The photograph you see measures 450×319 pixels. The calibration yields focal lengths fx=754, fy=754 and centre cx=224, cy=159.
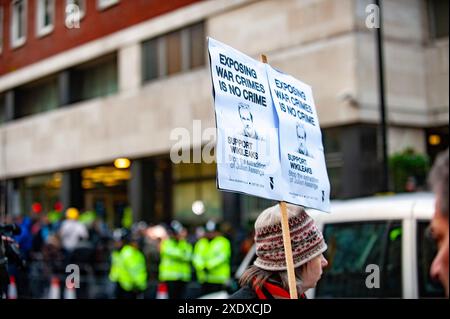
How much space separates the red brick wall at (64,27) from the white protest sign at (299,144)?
5.34 feet

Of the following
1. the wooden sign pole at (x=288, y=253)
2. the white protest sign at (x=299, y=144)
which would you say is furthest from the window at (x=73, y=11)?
the wooden sign pole at (x=288, y=253)

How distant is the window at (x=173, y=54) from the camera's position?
11.7 m

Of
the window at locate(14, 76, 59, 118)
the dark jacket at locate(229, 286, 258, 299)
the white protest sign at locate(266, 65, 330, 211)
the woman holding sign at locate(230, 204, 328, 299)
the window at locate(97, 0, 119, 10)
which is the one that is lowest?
the dark jacket at locate(229, 286, 258, 299)

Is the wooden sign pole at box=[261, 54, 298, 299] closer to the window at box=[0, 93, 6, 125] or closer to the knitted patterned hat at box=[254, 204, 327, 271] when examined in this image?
the knitted patterned hat at box=[254, 204, 327, 271]

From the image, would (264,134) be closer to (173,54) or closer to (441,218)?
(441,218)

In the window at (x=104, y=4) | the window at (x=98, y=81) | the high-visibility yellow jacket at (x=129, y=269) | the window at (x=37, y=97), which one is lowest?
the high-visibility yellow jacket at (x=129, y=269)

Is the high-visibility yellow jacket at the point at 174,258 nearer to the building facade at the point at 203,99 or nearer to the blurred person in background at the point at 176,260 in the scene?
the blurred person in background at the point at 176,260

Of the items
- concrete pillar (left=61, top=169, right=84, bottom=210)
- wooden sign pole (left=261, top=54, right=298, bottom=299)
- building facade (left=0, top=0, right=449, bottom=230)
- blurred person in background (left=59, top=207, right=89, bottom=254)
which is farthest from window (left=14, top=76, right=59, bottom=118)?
blurred person in background (left=59, top=207, right=89, bottom=254)

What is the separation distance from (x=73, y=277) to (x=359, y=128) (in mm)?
9798

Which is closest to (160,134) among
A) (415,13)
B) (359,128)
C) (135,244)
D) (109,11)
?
(135,244)

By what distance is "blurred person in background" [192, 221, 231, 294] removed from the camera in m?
11.0

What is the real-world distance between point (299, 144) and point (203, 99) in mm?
10870

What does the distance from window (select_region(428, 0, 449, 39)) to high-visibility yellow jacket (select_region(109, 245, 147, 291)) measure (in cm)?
549
